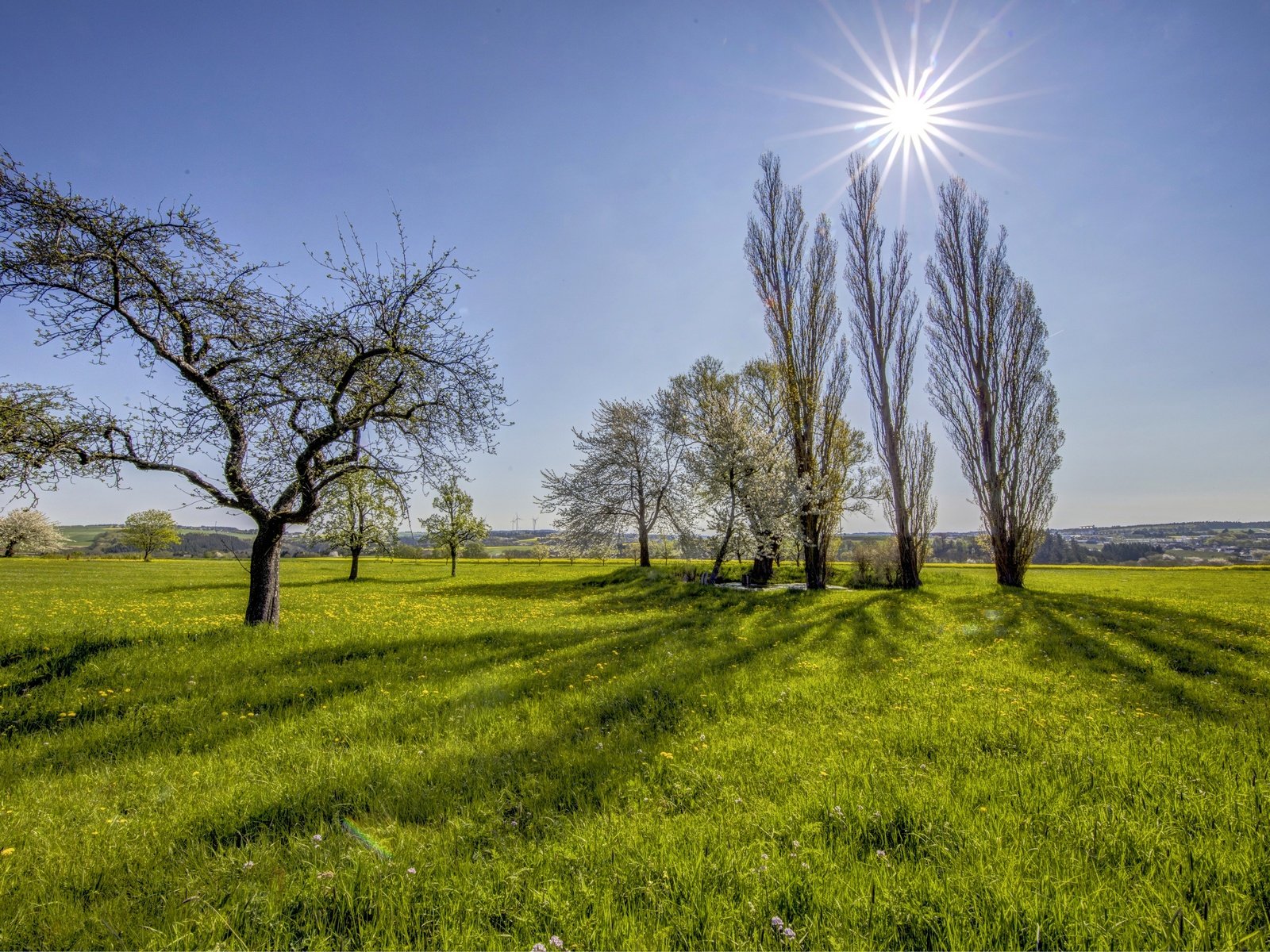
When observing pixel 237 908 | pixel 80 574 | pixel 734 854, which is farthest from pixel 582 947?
pixel 80 574

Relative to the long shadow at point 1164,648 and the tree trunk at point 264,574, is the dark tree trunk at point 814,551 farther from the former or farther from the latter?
the tree trunk at point 264,574

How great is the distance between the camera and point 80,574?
1281 inches

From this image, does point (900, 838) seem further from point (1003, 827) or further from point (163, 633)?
point (163, 633)

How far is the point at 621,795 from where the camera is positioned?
12.5 ft

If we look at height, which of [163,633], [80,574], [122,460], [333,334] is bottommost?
[80,574]

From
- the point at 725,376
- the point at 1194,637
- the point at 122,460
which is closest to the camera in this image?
the point at 122,460

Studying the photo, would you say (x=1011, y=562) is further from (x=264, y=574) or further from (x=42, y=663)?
(x=42, y=663)

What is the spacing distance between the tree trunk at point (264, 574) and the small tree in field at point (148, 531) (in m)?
62.9

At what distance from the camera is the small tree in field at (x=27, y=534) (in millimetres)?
51469

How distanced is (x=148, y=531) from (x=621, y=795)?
250 ft

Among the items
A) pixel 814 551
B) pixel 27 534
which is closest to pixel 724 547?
pixel 814 551

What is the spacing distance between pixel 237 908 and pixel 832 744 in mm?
4638

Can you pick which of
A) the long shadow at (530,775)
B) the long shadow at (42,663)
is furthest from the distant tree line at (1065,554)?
the long shadow at (42,663)

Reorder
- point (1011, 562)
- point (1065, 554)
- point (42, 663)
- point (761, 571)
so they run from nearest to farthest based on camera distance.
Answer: point (42, 663)
point (1011, 562)
point (761, 571)
point (1065, 554)
